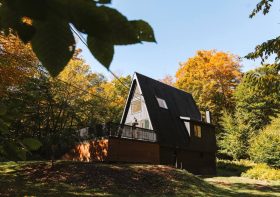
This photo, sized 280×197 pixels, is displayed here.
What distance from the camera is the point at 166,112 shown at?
28172 mm

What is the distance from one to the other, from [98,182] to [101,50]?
49.2 ft

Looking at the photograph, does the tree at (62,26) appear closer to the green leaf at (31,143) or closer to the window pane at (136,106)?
the green leaf at (31,143)

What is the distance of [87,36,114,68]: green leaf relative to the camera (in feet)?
2.68

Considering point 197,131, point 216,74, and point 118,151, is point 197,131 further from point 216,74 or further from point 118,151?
point 216,74

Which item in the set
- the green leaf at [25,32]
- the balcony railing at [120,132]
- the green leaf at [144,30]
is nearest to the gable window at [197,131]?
the balcony railing at [120,132]

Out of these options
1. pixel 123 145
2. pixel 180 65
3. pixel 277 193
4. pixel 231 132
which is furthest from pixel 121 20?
pixel 180 65

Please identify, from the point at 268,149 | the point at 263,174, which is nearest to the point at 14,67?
the point at 263,174

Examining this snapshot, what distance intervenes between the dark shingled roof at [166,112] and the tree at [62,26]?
2456 cm

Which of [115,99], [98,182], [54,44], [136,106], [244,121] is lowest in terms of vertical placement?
[98,182]

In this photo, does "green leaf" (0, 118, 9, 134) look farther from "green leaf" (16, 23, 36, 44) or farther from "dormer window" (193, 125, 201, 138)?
"dormer window" (193, 125, 201, 138)

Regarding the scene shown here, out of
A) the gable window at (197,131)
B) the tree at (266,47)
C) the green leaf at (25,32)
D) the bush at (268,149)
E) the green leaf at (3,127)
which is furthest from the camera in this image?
the bush at (268,149)

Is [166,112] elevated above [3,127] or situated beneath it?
elevated above

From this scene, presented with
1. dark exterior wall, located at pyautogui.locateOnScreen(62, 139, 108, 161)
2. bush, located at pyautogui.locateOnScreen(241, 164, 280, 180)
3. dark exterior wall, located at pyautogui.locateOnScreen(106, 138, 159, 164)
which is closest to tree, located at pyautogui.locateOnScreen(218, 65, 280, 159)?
bush, located at pyautogui.locateOnScreen(241, 164, 280, 180)

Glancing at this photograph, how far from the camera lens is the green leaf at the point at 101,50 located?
818mm
